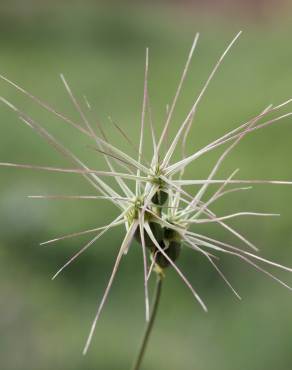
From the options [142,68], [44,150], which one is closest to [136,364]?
[44,150]

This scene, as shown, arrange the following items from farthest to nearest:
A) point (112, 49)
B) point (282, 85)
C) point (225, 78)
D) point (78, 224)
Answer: point (112, 49)
point (225, 78)
point (282, 85)
point (78, 224)

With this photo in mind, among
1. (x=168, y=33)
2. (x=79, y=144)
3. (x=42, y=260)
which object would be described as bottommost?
(x=42, y=260)

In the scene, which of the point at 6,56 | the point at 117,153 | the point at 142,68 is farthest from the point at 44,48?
the point at 117,153

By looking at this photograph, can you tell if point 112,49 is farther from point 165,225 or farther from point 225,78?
point 165,225

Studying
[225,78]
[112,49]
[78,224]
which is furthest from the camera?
[112,49]

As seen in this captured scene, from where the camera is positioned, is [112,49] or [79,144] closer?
[79,144]

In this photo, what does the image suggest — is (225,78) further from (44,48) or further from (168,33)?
(44,48)

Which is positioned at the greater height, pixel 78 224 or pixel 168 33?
pixel 168 33
